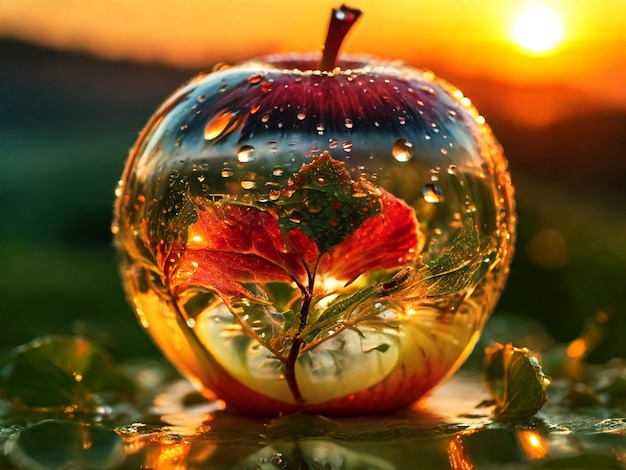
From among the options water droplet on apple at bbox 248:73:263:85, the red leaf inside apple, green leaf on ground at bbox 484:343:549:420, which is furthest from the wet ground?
water droplet on apple at bbox 248:73:263:85

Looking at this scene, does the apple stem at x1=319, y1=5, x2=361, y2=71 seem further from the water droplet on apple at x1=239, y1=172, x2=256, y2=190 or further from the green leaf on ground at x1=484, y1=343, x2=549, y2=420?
the green leaf on ground at x1=484, y1=343, x2=549, y2=420

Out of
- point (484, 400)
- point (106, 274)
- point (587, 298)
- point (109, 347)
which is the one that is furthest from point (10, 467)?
point (106, 274)

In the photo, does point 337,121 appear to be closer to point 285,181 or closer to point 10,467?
point 285,181

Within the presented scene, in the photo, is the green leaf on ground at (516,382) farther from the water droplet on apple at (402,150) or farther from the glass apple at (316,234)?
the water droplet on apple at (402,150)

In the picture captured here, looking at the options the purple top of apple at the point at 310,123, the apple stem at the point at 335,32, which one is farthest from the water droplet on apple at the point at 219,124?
the apple stem at the point at 335,32

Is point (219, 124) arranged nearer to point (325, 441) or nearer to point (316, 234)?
point (316, 234)

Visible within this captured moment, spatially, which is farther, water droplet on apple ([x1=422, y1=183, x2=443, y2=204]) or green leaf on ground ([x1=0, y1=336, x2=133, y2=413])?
green leaf on ground ([x1=0, y1=336, x2=133, y2=413])

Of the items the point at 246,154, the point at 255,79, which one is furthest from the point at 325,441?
the point at 255,79
